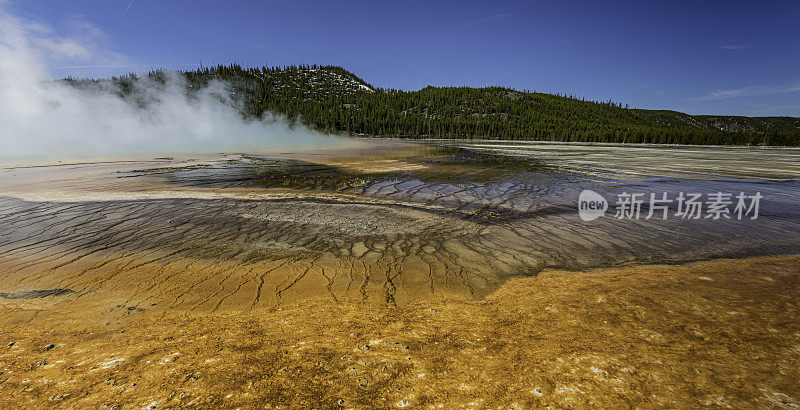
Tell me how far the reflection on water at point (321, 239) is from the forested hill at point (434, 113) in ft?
347

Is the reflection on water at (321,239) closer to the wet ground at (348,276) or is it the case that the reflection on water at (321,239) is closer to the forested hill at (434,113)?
the wet ground at (348,276)

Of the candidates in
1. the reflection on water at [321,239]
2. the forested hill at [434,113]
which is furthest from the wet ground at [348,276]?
the forested hill at [434,113]

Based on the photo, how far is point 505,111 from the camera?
167000 mm

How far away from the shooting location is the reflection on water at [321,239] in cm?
507

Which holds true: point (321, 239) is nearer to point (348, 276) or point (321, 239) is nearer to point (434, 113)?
point (348, 276)

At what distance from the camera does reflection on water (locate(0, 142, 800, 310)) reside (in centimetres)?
507

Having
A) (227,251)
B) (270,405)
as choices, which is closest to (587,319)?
(270,405)

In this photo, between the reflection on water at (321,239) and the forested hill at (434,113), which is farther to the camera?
the forested hill at (434,113)

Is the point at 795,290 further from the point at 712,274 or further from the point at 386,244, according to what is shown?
the point at 386,244

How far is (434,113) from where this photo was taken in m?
160

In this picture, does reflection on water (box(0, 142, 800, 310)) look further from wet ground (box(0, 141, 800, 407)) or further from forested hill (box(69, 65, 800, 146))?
forested hill (box(69, 65, 800, 146))

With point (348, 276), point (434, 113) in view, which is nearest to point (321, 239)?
point (348, 276)

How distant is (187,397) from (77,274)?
4.54m

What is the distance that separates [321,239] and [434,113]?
162 meters
